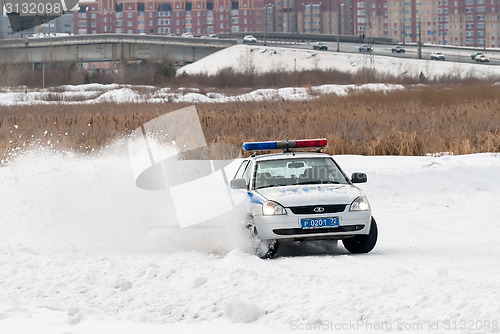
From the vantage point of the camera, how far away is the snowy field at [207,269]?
7.16 meters

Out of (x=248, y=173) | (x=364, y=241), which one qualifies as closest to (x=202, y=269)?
(x=364, y=241)

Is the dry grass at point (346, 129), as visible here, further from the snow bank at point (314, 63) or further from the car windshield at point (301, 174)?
the snow bank at point (314, 63)

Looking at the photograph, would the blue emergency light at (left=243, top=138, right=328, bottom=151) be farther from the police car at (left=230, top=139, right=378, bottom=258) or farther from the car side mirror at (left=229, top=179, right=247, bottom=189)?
the car side mirror at (left=229, top=179, right=247, bottom=189)

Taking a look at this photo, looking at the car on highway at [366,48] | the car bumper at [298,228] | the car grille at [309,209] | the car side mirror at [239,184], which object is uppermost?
the car on highway at [366,48]

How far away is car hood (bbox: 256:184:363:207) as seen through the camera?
34.9ft

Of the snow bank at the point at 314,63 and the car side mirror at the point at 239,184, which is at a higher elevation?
the snow bank at the point at 314,63

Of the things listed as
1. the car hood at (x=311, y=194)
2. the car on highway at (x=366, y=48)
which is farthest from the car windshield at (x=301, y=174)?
the car on highway at (x=366, y=48)

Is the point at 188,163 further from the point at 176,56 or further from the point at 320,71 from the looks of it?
the point at 176,56

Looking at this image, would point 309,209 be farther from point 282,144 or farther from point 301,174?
point 282,144

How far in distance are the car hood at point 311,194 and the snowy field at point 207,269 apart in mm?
677

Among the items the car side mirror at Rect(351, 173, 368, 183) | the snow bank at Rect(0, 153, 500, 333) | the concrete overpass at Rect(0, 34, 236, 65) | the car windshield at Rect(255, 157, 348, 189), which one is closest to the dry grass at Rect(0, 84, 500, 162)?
the snow bank at Rect(0, 153, 500, 333)

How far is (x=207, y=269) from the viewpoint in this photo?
31.1 feet

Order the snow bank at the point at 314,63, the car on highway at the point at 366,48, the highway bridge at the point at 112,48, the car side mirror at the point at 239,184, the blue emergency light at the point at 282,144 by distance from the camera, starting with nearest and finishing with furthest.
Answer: the car side mirror at the point at 239,184, the blue emergency light at the point at 282,144, the snow bank at the point at 314,63, the car on highway at the point at 366,48, the highway bridge at the point at 112,48

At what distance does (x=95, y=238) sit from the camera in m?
12.6
